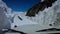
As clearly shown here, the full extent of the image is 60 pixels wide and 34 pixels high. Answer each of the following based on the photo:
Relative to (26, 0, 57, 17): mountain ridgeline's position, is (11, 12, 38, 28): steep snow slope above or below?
below

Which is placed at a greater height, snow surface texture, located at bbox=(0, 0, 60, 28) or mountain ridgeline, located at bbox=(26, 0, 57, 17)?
mountain ridgeline, located at bbox=(26, 0, 57, 17)

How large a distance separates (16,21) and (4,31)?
24 cm

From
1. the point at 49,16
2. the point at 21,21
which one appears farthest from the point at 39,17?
the point at 21,21

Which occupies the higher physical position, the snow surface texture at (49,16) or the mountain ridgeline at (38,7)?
the mountain ridgeline at (38,7)

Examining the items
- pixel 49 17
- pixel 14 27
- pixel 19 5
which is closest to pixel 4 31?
pixel 14 27

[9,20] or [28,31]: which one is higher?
[9,20]

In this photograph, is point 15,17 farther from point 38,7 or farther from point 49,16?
point 49,16

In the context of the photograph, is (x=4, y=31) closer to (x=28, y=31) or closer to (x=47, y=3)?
(x=28, y=31)

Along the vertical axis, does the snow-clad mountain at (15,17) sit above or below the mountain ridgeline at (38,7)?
below

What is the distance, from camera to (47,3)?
174 cm

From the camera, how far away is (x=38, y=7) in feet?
5.70

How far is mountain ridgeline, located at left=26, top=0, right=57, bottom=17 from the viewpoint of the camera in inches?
67.8

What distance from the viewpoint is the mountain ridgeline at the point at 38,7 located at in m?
1.72

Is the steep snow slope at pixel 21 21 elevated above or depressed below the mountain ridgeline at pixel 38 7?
below
